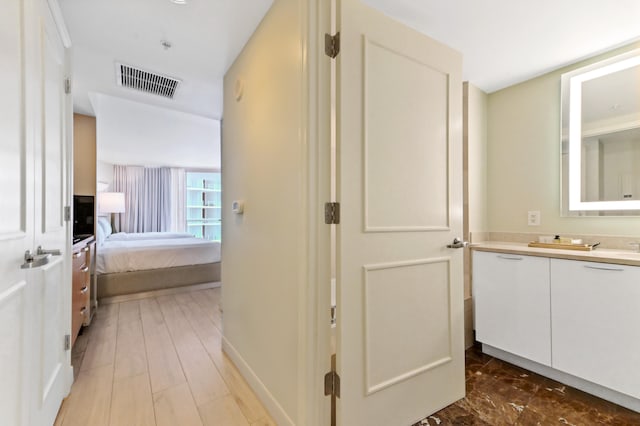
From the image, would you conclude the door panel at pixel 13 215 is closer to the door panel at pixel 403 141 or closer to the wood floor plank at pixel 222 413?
the wood floor plank at pixel 222 413

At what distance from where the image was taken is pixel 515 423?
4.88 ft

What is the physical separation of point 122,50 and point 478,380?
338 cm

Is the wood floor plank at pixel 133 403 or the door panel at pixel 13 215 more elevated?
the door panel at pixel 13 215

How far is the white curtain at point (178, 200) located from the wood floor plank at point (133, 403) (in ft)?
19.9

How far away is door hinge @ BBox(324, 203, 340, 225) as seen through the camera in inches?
50.1

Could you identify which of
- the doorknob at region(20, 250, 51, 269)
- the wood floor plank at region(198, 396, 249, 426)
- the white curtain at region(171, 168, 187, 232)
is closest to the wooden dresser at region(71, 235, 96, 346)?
the doorknob at region(20, 250, 51, 269)

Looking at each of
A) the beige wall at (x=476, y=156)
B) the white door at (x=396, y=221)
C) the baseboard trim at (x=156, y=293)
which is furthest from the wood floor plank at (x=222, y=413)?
the baseboard trim at (x=156, y=293)

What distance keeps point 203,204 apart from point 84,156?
4.97 metres

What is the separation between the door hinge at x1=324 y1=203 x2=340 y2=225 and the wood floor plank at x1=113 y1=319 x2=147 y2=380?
1776 millimetres

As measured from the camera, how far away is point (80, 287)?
2336 mm

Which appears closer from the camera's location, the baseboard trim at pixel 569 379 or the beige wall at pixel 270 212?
the beige wall at pixel 270 212

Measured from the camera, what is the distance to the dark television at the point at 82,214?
2998 mm

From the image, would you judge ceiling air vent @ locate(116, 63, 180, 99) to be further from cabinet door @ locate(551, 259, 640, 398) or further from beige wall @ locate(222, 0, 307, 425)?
cabinet door @ locate(551, 259, 640, 398)

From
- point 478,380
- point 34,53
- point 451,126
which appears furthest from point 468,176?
point 34,53
